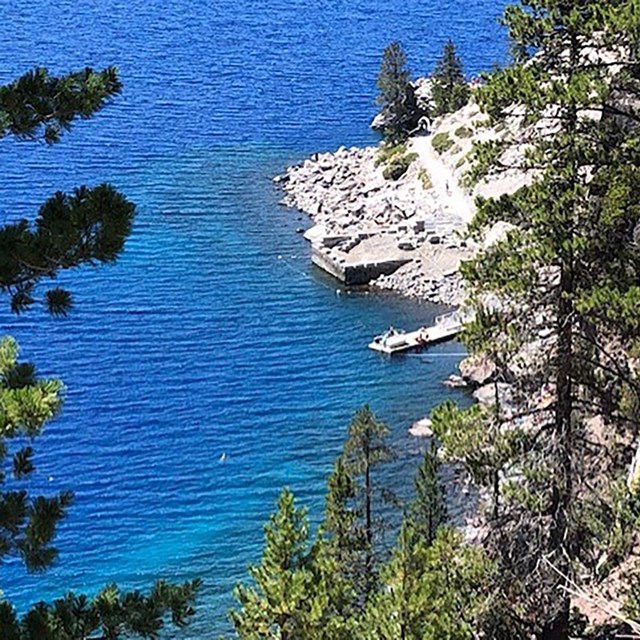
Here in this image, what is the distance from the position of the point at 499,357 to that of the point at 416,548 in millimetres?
3768

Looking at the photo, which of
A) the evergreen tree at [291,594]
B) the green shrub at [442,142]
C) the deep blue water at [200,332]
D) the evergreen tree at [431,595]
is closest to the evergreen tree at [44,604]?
the evergreen tree at [291,594]

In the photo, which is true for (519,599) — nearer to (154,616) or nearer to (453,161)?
(154,616)

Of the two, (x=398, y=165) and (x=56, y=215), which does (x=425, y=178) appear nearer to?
(x=398, y=165)

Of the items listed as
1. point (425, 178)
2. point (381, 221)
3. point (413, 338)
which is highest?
point (425, 178)

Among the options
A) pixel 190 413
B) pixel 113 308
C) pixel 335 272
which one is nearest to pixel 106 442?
pixel 190 413

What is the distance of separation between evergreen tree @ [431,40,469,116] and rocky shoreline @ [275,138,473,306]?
4.62m

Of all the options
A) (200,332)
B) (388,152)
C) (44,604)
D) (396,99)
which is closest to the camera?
(44,604)

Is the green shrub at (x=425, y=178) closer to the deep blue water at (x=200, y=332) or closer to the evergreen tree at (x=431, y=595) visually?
the deep blue water at (x=200, y=332)

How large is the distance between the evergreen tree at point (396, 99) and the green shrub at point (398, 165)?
→ 497cm

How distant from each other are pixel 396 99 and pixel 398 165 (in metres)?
9.59

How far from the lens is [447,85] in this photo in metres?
97.6

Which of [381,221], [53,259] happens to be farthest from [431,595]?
[381,221]

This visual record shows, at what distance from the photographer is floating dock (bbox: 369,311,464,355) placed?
6306 centimetres

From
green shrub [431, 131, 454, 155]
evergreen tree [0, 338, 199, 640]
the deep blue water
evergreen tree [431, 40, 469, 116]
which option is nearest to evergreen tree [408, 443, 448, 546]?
the deep blue water
